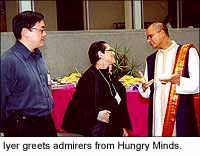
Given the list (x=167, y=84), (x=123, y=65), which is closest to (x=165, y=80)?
(x=167, y=84)

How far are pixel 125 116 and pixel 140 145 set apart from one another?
0.47 ft

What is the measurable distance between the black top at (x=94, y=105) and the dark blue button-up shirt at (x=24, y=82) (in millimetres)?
121

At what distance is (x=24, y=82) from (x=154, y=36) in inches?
23.1

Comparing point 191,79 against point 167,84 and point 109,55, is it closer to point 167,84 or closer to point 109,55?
point 167,84

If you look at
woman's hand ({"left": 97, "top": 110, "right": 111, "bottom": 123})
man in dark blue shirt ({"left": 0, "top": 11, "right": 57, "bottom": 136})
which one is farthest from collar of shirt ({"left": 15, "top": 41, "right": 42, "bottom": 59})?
woman's hand ({"left": 97, "top": 110, "right": 111, "bottom": 123})

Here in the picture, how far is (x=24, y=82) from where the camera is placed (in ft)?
5.62

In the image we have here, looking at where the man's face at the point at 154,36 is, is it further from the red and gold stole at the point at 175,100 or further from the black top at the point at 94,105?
the black top at the point at 94,105

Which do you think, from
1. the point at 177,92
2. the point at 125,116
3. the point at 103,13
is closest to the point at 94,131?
the point at 125,116

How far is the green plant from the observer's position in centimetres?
175

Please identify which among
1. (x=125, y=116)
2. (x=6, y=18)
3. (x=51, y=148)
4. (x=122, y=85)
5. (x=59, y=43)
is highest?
(x=6, y=18)

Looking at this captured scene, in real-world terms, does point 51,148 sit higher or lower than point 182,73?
lower

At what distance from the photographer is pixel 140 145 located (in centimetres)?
180

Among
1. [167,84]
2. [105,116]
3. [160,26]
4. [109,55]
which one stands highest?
[160,26]

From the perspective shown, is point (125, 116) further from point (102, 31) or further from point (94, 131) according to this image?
point (102, 31)
